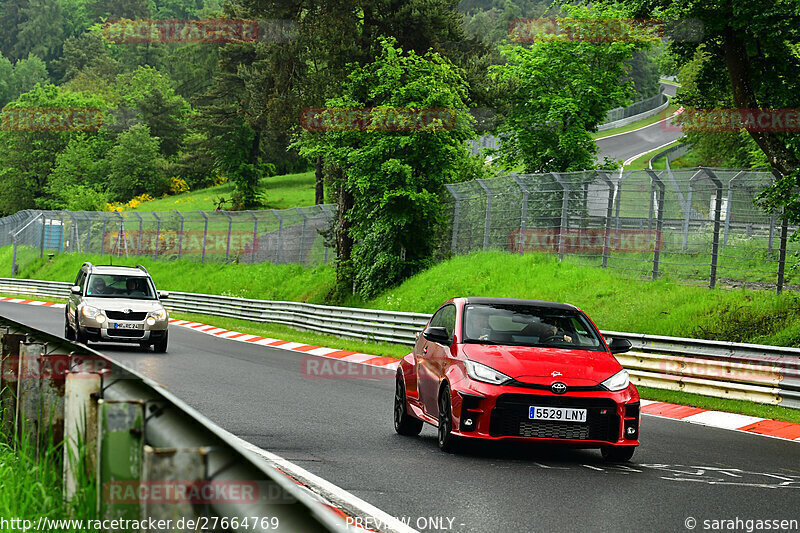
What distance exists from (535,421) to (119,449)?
565cm

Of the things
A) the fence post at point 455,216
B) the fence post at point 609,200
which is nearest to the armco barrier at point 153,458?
the fence post at point 609,200

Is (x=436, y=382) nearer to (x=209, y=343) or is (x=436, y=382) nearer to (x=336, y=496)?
(x=336, y=496)

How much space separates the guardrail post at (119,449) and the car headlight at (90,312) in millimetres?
16657

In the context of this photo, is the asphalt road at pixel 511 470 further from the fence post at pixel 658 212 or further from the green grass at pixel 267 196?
the green grass at pixel 267 196

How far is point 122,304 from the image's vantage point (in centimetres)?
1989

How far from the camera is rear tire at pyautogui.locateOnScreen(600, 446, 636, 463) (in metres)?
8.91

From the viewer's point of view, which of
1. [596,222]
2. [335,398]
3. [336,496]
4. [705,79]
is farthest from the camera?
[596,222]

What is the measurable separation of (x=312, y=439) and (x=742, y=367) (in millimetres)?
7360

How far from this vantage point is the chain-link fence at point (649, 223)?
20.0 metres

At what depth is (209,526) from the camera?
284 centimetres

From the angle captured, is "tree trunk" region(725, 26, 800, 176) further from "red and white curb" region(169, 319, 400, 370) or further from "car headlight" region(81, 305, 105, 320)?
"car headlight" region(81, 305, 105, 320)

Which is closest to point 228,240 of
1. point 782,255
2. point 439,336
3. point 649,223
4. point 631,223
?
point 631,223

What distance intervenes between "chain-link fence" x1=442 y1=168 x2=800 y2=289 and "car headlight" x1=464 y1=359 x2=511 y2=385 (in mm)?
10585

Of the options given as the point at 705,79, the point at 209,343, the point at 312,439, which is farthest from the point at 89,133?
the point at 312,439
